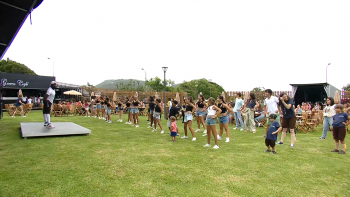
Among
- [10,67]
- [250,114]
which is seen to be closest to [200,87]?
[10,67]

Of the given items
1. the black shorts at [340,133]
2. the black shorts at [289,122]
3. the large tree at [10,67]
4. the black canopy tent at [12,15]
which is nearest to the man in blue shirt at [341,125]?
the black shorts at [340,133]

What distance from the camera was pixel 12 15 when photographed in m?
5.16

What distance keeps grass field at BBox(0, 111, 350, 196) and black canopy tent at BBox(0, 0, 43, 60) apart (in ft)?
10.0

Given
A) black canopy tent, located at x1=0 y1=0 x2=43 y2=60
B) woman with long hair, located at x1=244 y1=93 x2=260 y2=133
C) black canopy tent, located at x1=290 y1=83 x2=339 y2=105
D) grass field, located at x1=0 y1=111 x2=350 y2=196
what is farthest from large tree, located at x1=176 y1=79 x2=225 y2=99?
black canopy tent, located at x1=0 y1=0 x2=43 y2=60

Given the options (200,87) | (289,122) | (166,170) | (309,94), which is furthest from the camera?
(200,87)

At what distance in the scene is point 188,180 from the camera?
4168 mm

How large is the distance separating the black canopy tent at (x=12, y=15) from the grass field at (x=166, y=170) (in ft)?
10.0

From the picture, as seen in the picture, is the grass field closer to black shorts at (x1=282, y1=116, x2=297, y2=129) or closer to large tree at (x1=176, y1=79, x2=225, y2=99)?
black shorts at (x1=282, y1=116, x2=297, y2=129)

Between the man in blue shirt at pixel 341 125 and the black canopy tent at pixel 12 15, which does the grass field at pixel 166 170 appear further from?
the black canopy tent at pixel 12 15

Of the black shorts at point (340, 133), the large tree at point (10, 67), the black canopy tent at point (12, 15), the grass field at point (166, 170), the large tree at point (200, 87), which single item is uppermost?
the large tree at point (10, 67)

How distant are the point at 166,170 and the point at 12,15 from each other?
4.96 meters

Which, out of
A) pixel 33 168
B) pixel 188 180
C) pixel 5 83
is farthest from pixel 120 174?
pixel 5 83

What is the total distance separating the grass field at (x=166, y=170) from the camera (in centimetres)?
374

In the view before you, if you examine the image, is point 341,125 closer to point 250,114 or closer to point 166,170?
point 250,114
